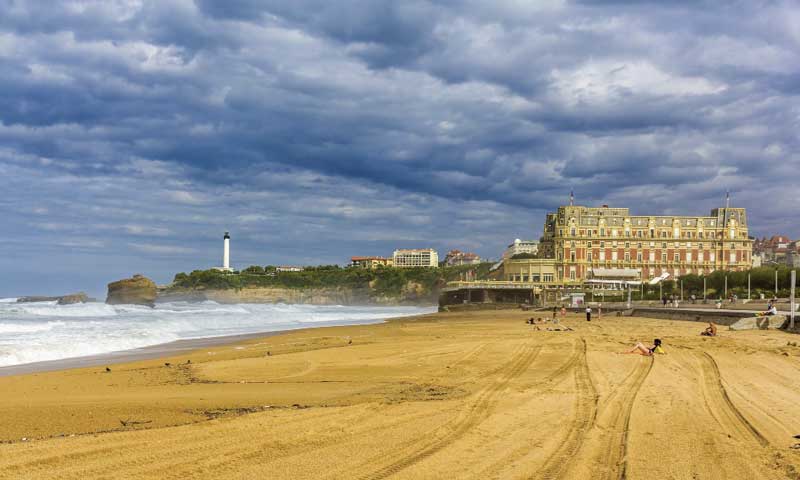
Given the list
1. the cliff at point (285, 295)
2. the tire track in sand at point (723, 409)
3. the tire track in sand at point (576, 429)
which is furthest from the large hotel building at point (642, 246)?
the tire track in sand at point (576, 429)

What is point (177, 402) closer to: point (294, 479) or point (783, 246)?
point (294, 479)

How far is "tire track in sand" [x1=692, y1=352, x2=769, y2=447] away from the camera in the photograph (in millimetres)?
7087

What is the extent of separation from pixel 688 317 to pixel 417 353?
24.4 m

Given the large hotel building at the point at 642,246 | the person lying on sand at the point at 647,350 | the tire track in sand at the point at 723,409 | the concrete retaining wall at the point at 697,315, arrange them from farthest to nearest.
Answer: the large hotel building at the point at 642,246, the concrete retaining wall at the point at 697,315, the person lying on sand at the point at 647,350, the tire track in sand at the point at 723,409

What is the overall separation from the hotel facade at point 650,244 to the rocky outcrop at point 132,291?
216 feet

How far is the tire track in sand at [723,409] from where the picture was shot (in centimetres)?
709

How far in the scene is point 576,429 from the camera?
24.0 ft

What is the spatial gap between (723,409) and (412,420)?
4.10 metres

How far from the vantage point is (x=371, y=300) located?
455 feet

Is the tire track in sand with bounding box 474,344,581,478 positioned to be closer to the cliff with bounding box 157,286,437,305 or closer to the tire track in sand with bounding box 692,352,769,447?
the tire track in sand with bounding box 692,352,769,447

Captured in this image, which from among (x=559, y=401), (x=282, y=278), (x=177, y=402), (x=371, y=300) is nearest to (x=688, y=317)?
(x=559, y=401)

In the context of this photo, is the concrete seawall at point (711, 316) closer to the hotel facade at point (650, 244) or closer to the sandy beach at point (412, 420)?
the sandy beach at point (412, 420)

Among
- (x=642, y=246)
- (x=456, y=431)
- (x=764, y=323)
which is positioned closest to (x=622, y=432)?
(x=456, y=431)

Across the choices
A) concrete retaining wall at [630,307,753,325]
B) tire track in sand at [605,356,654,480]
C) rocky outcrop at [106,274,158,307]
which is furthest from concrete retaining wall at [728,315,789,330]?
rocky outcrop at [106,274,158,307]
